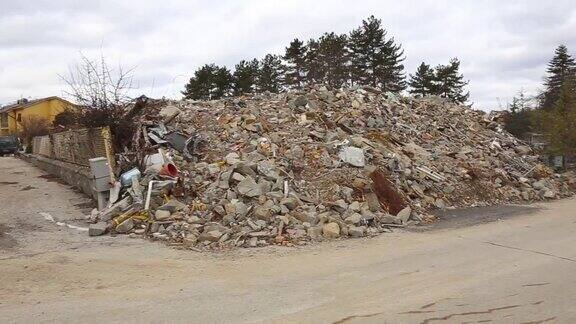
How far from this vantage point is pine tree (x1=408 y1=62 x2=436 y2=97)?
4419 cm

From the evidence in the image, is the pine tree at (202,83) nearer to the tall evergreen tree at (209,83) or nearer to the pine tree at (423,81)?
the tall evergreen tree at (209,83)

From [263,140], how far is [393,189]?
143 inches

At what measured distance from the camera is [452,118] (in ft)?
64.3

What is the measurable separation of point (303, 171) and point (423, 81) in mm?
35832

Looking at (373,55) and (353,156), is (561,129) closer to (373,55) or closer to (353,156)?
(353,156)

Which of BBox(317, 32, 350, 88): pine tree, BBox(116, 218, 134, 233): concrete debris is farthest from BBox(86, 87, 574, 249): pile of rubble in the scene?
BBox(317, 32, 350, 88): pine tree

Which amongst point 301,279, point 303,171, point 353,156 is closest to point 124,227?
point 301,279

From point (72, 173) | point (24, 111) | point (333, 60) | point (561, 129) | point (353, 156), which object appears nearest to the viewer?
point (353, 156)

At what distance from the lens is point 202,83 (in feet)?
139

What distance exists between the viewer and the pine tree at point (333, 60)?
128ft

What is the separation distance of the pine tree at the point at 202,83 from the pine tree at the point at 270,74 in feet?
15.9

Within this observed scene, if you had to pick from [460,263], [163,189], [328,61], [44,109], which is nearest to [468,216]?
[460,263]

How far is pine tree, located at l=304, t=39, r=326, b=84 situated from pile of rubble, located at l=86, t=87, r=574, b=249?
21.0 metres

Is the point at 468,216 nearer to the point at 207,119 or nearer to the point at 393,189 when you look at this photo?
the point at 393,189
